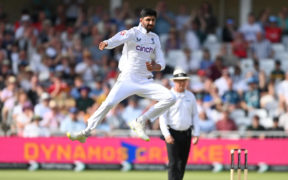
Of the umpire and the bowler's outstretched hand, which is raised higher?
the bowler's outstretched hand

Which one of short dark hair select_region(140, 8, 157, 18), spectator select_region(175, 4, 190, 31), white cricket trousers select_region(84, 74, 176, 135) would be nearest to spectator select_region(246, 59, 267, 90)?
spectator select_region(175, 4, 190, 31)

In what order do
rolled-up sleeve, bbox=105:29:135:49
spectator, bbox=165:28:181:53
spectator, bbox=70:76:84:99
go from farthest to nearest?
spectator, bbox=165:28:181:53, spectator, bbox=70:76:84:99, rolled-up sleeve, bbox=105:29:135:49

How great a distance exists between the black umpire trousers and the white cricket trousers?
101 centimetres

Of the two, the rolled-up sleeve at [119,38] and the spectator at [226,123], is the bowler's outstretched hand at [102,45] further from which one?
the spectator at [226,123]

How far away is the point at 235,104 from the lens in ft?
67.2

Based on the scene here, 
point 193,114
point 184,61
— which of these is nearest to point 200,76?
point 184,61

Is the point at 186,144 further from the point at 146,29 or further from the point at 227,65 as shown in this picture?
the point at 227,65

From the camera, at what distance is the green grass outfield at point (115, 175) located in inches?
684

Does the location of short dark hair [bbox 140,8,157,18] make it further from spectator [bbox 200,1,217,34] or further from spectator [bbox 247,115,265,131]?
spectator [bbox 200,1,217,34]

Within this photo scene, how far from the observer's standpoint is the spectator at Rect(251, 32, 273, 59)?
22.4 metres

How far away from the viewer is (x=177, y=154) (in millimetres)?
13141

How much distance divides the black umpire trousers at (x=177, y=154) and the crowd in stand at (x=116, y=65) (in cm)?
618

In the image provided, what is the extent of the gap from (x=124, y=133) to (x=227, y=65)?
4431 mm

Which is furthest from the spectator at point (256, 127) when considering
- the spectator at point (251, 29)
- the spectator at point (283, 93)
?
the spectator at point (251, 29)
